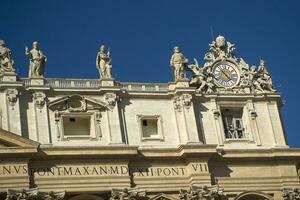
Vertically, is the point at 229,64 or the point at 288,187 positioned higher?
the point at 229,64

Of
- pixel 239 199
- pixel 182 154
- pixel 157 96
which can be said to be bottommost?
pixel 239 199

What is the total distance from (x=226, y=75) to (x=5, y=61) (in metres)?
11.9

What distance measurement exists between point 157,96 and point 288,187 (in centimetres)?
801

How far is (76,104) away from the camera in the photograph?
127 feet

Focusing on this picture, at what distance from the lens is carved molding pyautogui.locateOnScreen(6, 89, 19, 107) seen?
123ft

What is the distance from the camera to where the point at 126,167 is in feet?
122

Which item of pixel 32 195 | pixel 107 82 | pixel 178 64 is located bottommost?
pixel 32 195

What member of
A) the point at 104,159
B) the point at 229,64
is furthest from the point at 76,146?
the point at 229,64

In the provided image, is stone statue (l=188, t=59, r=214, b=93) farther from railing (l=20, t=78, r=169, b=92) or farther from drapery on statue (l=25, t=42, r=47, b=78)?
drapery on statue (l=25, t=42, r=47, b=78)

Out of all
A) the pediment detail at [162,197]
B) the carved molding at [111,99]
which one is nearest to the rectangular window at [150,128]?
the carved molding at [111,99]

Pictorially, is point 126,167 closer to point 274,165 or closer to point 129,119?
point 129,119

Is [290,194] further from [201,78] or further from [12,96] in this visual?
[12,96]

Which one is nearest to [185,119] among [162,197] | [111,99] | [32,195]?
[111,99]

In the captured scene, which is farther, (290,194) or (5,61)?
(290,194)
